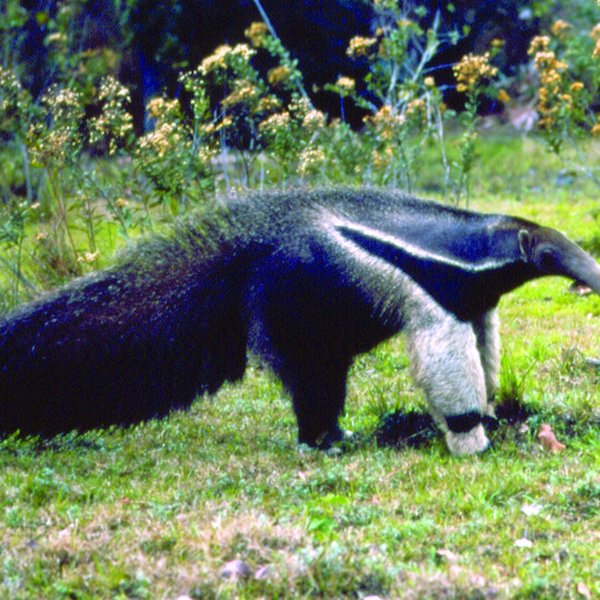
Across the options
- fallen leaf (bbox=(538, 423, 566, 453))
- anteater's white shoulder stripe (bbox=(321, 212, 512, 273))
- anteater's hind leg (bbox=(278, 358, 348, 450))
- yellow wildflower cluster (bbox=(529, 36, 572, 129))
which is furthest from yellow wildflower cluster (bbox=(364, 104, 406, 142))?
fallen leaf (bbox=(538, 423, 566, 453))

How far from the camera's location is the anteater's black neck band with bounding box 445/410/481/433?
18.8ft

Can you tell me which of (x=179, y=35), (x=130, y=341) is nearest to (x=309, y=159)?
(x=130, y=341)

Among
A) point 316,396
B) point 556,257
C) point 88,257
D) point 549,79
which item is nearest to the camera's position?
point 556,257

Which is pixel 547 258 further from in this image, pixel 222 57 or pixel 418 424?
pixel 222 57

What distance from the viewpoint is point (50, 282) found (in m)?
8.62

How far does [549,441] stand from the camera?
5.76 metres

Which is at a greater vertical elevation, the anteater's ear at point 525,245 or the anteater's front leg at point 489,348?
the anteater's ear at point 525,245

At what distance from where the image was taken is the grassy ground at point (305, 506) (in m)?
3.99

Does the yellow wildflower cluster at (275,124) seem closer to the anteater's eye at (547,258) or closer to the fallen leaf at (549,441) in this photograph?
the anteater's eye at (547,258)

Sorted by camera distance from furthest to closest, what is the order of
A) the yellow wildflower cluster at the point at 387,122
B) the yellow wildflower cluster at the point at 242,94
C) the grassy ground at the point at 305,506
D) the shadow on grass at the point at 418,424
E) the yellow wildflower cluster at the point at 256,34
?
the yellow wildflower cluster at the point at 256,34 → the yellow wildflower cluster at the point at 387,122 → the yellow wildflower cluster at the point at 242,94 → the shadow on grass at the point at 418,424 → the grassy ground at the point at 305,506

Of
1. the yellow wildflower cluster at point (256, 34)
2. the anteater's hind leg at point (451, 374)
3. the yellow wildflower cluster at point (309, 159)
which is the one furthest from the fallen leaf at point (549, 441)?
the yellow wildflower cluster at point (256, 34)

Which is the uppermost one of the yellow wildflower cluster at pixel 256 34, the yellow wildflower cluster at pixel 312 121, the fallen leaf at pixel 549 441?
the yellow wildflower cluster at pixel 256 34

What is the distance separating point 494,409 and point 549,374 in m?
0.89

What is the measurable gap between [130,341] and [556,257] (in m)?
2.30
